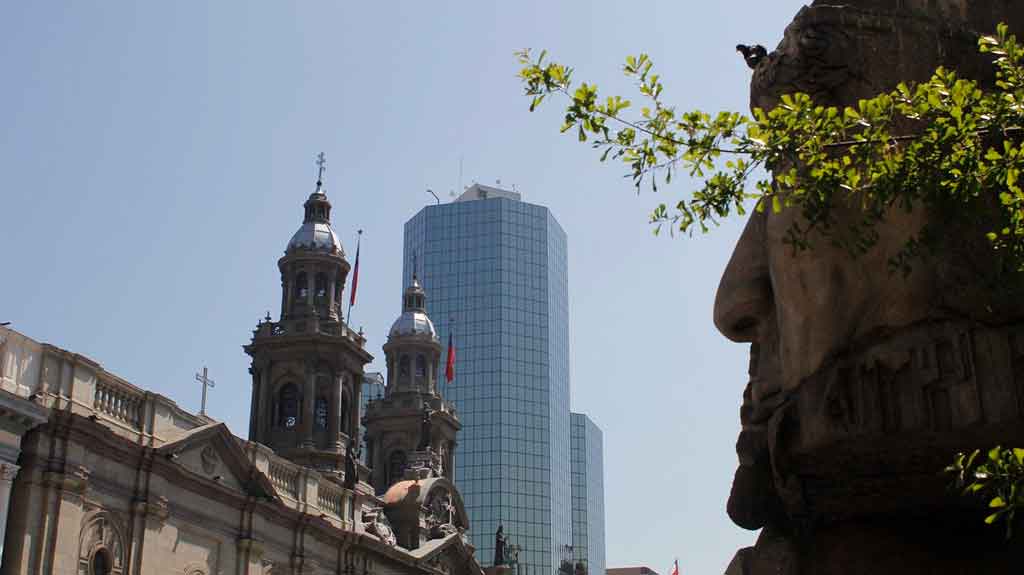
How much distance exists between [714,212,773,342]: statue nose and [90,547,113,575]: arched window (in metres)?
23.0

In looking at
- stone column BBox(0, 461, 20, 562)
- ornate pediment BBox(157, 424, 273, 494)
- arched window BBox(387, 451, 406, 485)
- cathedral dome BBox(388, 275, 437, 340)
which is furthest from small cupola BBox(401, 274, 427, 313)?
stone column BBox(0, 461, 20, 562)

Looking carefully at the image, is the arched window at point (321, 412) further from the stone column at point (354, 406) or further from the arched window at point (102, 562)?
the arched window at point (102, 562)

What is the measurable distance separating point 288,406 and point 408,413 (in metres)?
10.7

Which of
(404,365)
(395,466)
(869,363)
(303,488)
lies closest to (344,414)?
(395,466)

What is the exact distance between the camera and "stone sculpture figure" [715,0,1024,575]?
198 inches

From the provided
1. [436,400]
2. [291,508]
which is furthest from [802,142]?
[436,400]

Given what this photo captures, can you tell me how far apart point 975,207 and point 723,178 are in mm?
1038

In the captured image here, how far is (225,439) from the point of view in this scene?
102ft

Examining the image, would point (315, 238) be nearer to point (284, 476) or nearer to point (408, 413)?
point (408, 413)

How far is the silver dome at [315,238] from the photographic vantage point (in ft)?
164

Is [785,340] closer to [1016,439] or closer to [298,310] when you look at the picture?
[1016,439]

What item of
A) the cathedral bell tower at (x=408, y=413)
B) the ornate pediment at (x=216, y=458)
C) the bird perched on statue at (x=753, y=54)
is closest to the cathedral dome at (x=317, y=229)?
the cathedral bell tower at (x=408, y=413)

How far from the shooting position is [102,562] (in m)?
26.6

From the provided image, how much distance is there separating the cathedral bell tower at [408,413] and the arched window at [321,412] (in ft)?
23.5
